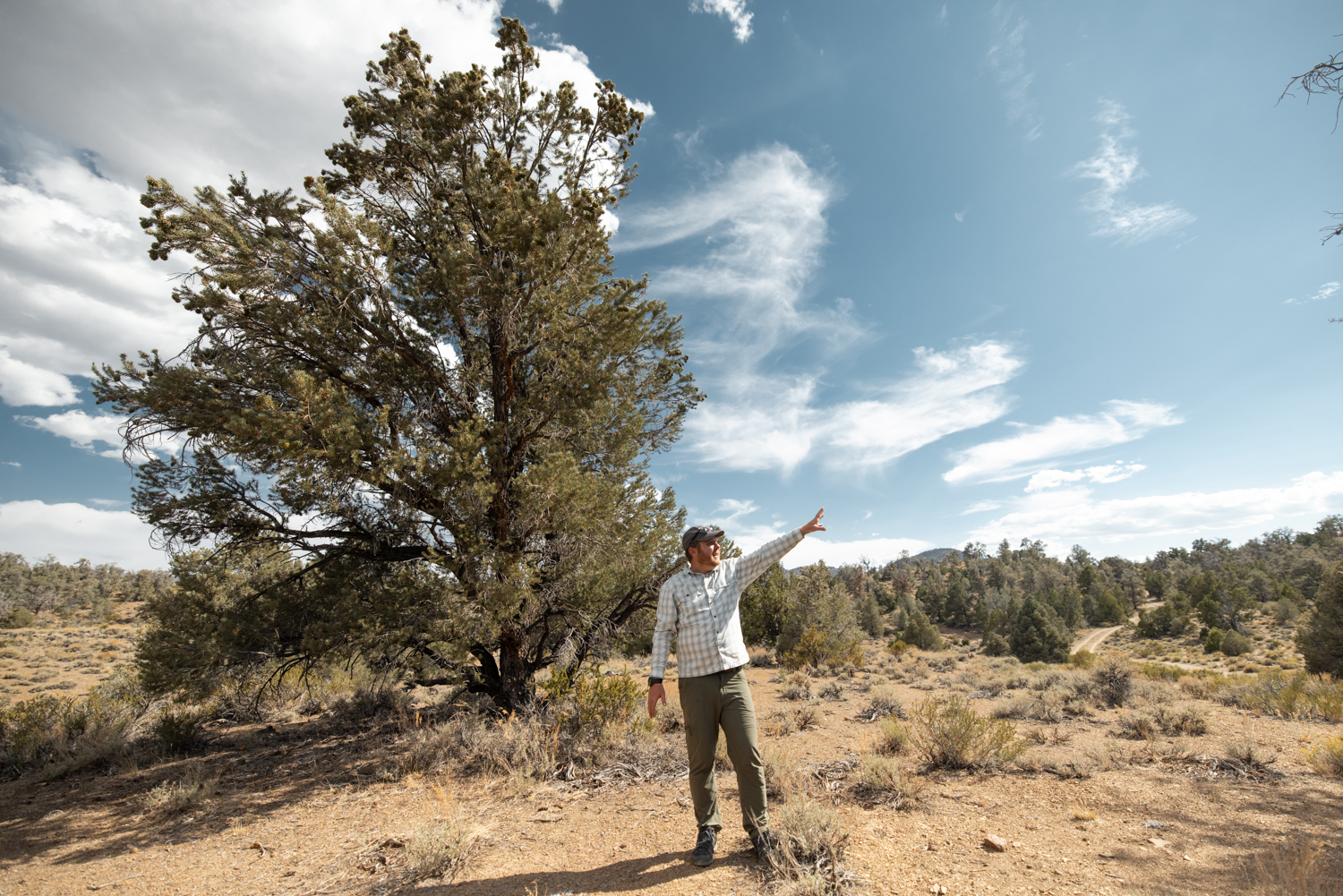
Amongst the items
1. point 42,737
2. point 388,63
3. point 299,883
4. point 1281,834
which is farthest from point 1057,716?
point 42,737

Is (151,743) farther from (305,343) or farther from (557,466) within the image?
(557,466)

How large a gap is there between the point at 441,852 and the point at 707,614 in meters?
2.63

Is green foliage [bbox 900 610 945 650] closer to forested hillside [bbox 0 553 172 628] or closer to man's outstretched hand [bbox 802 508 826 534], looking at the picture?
man's outstretched hand [bbox 802 508 826 534]

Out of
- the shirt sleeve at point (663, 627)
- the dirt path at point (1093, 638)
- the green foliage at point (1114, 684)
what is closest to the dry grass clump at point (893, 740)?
the shirt sleeve at point (663, 627)

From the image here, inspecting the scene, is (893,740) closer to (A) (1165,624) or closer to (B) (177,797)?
(B) (177,797)

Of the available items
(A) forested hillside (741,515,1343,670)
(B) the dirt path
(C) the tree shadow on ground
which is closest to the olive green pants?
(C) the tree shadow on ground

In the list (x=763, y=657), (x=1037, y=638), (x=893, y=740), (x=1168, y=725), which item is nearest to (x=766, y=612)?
(x=763, y=657)

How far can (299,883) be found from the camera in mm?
3953

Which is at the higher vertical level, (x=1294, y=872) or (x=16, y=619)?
(x=16, y=619)

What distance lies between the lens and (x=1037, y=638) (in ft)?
121

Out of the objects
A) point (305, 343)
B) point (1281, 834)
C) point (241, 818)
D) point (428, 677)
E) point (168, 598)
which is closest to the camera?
point (1281, 834)

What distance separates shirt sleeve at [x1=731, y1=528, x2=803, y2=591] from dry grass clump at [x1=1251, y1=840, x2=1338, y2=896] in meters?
3.14

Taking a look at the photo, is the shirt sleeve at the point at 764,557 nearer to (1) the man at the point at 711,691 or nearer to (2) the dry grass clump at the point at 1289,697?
(1) the man at the point at 711,691

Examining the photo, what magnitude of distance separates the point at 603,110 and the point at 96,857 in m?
10.3
